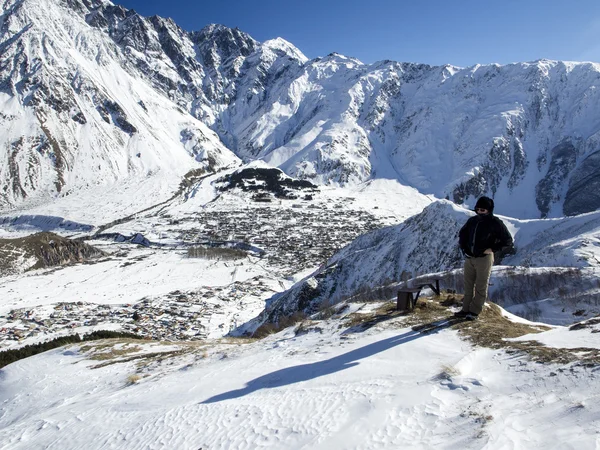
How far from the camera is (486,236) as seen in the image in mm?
8258

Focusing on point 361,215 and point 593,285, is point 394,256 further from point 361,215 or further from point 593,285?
point 361,215

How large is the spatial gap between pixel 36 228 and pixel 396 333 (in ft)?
478

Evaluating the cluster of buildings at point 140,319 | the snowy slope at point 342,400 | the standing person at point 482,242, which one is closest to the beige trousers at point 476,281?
the standing person at point 482,242

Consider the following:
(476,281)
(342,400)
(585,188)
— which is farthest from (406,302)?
(585,188)

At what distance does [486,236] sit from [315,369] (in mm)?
4406

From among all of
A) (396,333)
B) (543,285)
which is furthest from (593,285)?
(396,333)

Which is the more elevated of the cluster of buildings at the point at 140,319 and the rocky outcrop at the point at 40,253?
the rocky outcrop at the point at 40,253

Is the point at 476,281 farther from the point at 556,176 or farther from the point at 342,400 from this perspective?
the point at 556,176

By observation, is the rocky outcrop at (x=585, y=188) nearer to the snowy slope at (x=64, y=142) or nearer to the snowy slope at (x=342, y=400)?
the snowy slope at (x=64, y=142)


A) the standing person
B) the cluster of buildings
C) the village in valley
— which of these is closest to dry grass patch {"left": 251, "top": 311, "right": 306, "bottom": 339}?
the standing person

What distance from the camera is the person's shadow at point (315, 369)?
24.4 feet

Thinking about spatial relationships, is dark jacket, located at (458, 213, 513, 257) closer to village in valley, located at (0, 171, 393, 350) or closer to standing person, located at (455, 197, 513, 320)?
standing person, located at (455, 197, 513, 320)

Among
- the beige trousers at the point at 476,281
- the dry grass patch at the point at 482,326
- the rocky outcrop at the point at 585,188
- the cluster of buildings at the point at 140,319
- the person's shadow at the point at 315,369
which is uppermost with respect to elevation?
the rocky outcrop at the point at 585,188

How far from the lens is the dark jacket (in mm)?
8234
